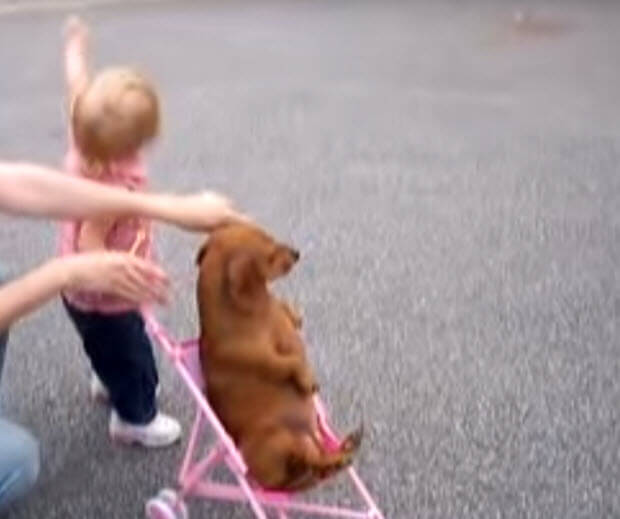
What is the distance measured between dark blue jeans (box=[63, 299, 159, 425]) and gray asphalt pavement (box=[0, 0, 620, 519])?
6cm

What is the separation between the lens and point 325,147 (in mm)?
2627

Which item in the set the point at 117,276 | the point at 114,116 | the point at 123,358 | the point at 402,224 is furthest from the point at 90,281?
the point at 402,224

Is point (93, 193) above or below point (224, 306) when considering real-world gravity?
above

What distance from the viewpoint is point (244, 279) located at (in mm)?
1225

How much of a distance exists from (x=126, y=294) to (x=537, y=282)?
1007mm

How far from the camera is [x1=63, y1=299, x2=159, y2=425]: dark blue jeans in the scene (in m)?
1.44

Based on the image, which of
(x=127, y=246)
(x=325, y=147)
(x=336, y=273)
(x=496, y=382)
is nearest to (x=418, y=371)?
(x=496, y=382)

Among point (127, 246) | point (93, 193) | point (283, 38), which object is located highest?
point (93, 193)

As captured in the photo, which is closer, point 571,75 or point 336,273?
point 336,273

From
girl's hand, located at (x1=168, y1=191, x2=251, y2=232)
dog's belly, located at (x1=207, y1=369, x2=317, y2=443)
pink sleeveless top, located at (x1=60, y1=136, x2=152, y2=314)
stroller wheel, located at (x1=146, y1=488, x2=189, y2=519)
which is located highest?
girl's hand, located at (x1=168, y1=191, x2=251, y2=232)

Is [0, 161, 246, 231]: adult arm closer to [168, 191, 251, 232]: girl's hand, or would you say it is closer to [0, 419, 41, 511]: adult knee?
[168, 191, 251, 232]: girl's hand

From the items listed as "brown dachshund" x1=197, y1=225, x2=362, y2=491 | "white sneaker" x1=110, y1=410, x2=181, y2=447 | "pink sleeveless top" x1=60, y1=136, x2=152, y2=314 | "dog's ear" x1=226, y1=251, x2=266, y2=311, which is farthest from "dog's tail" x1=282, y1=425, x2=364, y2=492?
"white sneaker" x1=110, y1=410, x2=181, y2=447

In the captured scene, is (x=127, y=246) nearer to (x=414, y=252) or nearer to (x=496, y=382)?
(x=496, y=382)

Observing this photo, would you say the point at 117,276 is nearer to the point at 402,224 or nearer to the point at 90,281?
the point at 90,281
